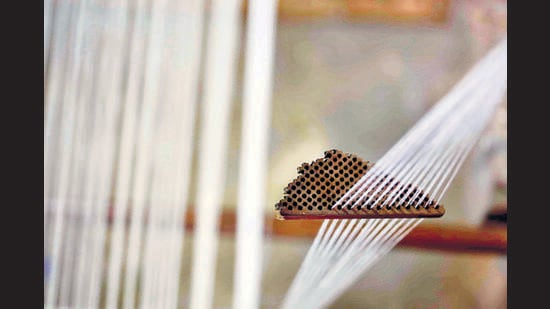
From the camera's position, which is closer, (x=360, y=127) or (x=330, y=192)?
(x=330, y=192)

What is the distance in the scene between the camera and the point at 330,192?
2.48 feet

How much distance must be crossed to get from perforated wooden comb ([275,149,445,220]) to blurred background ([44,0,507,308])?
0.46 m

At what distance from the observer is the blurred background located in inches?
48.3

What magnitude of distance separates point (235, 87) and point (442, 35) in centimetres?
51

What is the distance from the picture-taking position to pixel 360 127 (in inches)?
51.1

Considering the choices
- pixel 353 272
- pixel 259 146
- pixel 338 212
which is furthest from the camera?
pixel 259 146

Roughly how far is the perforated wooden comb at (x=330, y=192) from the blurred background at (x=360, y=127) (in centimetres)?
46

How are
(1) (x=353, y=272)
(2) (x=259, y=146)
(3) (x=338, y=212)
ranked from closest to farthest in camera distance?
(3) (x=338, y=212) < (1) (x=353, y=272) < (2) (x=259, y=146)

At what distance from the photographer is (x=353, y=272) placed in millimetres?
1163

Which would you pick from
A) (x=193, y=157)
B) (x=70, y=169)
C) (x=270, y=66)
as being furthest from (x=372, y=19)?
(x=70, y=169)

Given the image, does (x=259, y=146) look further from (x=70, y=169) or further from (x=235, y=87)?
(x=70, y=169)

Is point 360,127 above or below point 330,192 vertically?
above

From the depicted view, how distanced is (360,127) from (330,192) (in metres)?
0.57

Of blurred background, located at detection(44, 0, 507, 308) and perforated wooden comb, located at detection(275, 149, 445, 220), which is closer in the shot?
perforated wooden comb, located at detection(275, 149, 445, 220)
